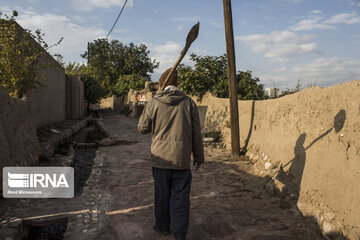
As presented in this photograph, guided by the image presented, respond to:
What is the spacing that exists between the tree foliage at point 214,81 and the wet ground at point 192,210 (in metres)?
5.46

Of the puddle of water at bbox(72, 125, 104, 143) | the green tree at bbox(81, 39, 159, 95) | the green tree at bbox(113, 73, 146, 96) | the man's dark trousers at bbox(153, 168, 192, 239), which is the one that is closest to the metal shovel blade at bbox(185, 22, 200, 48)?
the man's dark trousers at bbox(153, 168, 192, 239)

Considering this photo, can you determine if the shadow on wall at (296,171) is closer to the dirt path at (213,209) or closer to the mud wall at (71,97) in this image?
the dirt path at (213,209)

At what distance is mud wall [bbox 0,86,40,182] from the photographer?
3.85 metres

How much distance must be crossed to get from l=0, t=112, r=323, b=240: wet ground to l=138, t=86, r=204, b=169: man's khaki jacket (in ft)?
2.64

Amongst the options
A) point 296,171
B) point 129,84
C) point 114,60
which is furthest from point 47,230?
point 114,60

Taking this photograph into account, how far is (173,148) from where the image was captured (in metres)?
2.56

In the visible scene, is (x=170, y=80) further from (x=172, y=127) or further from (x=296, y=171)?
(x=296, y=171)

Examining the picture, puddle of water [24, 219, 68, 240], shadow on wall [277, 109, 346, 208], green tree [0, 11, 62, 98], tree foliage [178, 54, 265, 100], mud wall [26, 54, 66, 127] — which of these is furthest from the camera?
tree foliage [178, 54, 265, 100]

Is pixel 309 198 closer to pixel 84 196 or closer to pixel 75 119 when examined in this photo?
pixel 84 196

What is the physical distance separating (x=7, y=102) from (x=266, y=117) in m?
4.92

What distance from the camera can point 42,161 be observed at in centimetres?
534

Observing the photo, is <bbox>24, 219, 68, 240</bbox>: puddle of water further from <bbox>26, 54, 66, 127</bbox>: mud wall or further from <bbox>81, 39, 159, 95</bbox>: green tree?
<bbox>81, 39, 159, 95</bbox>: green tree

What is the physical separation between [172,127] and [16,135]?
312cm

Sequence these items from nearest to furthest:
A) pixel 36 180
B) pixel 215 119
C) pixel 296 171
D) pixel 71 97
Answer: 1. pixel 296 171
2. pixel 36 180
3. pixel 215 119
4. pixel 71 97
